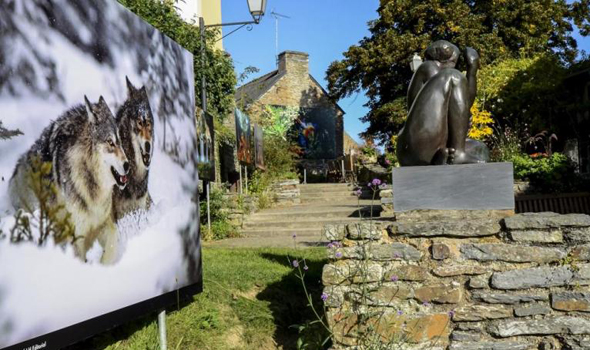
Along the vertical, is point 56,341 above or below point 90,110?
below

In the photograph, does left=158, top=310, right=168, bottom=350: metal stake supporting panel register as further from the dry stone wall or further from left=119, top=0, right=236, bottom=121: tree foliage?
left=119, top=0, right=236, bottom=121: tree foliage

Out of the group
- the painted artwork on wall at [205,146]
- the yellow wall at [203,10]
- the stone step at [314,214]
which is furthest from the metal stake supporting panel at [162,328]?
the yellow wall at [203,10]

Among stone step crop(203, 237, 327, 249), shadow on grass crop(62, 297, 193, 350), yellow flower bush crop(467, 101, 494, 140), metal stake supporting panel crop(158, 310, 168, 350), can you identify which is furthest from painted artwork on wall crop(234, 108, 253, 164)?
metal stake supporting panel crop(158, 310, 168, 350)

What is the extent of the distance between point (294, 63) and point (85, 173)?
22.3 m

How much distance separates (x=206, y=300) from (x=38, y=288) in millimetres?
2118

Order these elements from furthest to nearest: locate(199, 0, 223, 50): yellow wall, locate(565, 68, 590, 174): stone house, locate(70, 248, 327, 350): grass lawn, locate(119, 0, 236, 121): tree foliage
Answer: locate(565, 68, 590, 174): stone house → locate(199, 0, 223, 50): yellow wall → locate(119, 0, 236, 121): tree foliage → locate(70, 248, 327, 350): grass lawn

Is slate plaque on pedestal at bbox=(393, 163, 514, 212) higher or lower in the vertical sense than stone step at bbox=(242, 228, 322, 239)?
higher

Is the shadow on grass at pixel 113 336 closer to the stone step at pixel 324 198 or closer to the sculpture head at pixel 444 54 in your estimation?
the sculpture head at pixel 444 54

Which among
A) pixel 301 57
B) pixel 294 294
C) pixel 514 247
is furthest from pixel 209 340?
pixel 301 57

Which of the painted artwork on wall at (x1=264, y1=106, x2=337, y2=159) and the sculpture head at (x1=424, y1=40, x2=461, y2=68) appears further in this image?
the painted artwork on wall at (x1=264, y1=106, x2=337, y2=159)

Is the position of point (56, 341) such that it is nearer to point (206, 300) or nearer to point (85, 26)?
point (85, 26)

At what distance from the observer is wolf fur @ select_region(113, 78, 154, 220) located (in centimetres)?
278

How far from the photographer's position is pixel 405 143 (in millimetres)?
3959

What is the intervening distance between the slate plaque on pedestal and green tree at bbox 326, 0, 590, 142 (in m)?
14.2
